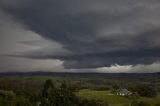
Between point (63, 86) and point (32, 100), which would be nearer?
point (63, 86)

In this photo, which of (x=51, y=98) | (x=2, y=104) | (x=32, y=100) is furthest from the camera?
(x=32, y=100)

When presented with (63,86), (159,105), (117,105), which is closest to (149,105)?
(159,105)

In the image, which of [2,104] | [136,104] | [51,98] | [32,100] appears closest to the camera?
[2,104]

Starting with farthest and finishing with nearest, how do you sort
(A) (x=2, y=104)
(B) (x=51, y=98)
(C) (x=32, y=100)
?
(C) (x=32, y=100)
(B) (x=51, y=98)
(A) (x=2, y=104)

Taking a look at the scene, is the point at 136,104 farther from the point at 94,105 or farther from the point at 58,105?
the point at 58,105

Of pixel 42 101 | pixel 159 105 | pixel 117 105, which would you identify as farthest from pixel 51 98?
pixel 159 105

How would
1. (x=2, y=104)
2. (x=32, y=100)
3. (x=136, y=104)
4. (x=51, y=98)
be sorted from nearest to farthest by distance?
(x=2, y=104)
(x=51, y=98)
(x=32, y=100)
(x=136, y=104)

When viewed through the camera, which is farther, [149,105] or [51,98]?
[149,105]

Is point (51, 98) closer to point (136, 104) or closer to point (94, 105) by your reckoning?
point (94, 105)

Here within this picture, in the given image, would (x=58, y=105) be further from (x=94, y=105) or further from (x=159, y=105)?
(x=159, y=105)
